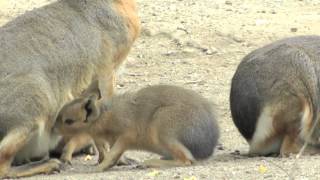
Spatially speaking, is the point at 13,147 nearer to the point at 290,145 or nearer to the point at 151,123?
the point at 151,123

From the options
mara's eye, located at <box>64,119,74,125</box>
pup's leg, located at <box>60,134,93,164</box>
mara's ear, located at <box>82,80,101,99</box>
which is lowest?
pup's leg, located at <box>60,134,93,164</box>

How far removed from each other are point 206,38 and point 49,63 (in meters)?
6.17

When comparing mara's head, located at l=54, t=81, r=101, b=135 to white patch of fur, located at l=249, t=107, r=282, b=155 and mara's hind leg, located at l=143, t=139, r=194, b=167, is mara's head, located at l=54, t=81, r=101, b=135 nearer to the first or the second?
mara's hind leg, located at l=143, t=139, r=194, b=167

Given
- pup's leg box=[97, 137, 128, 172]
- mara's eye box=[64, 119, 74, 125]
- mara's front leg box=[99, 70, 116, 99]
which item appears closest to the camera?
pup's leg box=[97, 137, 128, 172]

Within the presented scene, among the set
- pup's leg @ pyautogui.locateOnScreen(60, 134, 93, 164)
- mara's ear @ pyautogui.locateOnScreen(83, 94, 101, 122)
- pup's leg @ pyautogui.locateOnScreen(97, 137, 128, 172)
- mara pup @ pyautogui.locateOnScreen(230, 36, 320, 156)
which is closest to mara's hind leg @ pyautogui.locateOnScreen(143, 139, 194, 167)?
pup's leg @ pyautogui.locateOnScreen(97, 137, 128, 172)

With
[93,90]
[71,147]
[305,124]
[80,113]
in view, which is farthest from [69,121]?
[305,124]

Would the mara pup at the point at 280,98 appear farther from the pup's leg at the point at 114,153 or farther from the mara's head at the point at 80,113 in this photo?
the mara's head at the point at 80,113

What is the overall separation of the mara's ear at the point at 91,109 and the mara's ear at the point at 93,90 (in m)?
0.08

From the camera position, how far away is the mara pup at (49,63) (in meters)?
8.92

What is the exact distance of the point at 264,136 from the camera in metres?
8.98

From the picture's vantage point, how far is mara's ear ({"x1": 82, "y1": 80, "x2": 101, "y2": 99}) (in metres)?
8.98

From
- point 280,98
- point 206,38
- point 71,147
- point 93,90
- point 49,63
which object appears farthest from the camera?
point 206,38

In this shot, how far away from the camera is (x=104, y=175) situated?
27.5 ft

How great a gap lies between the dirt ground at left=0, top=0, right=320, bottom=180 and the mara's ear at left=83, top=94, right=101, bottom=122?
75 centimetres
